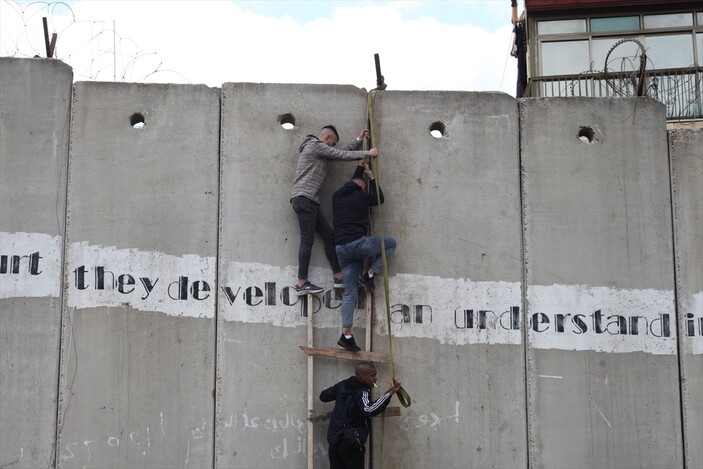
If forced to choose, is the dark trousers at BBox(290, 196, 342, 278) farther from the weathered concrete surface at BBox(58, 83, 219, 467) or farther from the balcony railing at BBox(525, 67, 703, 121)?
the balcony railing at BBox(525, 67, 703, 121)

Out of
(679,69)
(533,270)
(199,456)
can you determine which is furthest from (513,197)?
(679,69)

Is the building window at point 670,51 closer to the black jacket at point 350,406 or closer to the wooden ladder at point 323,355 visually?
the wooden ladder at point 323,355

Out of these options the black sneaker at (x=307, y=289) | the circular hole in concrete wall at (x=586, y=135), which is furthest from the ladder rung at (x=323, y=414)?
the circular hole in concrete wall at (x=586, y=135)

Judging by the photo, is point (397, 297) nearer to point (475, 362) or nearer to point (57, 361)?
point (475, 362)

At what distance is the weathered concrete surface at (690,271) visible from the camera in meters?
8.45

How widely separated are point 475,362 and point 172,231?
3.12 m

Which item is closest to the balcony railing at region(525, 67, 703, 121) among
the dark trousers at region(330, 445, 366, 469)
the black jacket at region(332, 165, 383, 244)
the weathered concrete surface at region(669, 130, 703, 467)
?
the weathered concrete surface at region(669, 130, 703, 467)

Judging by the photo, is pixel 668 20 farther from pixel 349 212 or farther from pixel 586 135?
pixel 349 212

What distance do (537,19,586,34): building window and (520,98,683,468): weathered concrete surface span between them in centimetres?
925

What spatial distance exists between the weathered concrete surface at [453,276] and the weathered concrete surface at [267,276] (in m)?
0.51

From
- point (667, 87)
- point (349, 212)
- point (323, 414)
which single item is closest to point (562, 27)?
point (667, 87)

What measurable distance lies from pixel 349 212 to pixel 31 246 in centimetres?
298

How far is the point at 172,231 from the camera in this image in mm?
8461

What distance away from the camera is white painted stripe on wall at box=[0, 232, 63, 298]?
27.1ft
